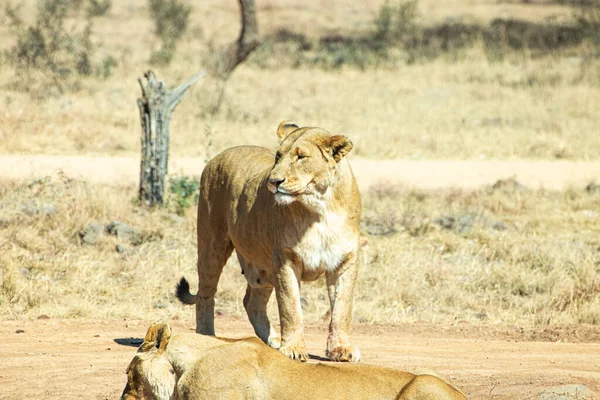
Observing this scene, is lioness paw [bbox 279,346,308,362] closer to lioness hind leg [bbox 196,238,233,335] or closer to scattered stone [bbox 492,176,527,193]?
lioness hind leg [bbox 196,238,233,335]

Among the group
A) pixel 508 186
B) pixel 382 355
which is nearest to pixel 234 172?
pixel 382 355

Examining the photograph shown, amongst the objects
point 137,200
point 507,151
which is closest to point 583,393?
point 137,200

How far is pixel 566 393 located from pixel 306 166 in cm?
199

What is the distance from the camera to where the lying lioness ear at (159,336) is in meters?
4.38

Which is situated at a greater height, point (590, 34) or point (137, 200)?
point (590, 34)

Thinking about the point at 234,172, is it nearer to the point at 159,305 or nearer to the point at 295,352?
the point at 295,352

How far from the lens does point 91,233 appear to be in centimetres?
1079

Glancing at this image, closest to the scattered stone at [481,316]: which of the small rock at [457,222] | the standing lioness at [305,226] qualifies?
the small rock at [457,222]

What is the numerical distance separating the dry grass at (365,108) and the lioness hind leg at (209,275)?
17.4 ft

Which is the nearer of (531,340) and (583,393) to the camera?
(583,393)

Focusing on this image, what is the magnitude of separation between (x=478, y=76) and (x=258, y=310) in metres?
17.1

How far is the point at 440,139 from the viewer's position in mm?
17125

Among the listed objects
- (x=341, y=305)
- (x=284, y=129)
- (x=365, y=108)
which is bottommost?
(x=365, y=108)

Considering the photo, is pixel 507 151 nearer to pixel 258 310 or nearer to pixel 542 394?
pixel 258 310
